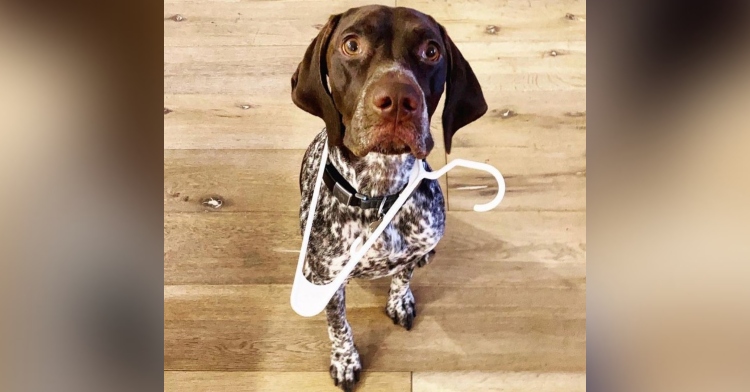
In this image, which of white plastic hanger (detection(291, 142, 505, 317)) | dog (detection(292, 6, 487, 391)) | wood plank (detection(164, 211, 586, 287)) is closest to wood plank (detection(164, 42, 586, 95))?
wood plank (detection(164, 211, 586, 287))

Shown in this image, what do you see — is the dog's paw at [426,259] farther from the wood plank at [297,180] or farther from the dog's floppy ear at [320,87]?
the dog's floppy ear at [320,87]

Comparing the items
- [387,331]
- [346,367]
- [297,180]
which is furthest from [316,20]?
[346,367]

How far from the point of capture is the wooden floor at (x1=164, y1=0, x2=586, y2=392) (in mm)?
2391

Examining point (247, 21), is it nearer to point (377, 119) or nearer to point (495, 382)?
point (377, 119)

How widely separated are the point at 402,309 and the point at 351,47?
1344mm

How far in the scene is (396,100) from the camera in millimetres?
1320

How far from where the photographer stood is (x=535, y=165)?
2562 millimetres

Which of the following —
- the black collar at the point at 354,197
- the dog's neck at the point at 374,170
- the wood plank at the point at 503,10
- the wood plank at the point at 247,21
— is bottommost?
the black collar at the point at 354,197

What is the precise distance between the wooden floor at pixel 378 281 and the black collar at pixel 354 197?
863mm

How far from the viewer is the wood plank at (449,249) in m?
2.48

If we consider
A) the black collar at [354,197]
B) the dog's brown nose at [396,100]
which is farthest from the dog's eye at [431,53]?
the black collar at [354,197]

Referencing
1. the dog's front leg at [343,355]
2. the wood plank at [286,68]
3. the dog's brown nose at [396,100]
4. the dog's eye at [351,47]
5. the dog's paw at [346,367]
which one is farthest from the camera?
the wood plank at [286,68]

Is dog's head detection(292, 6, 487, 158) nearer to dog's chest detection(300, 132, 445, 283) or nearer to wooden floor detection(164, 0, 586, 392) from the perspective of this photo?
dog's chest detection(300, 132, 445, 283)
